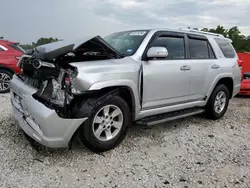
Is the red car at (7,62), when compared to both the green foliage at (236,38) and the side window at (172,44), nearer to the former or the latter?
the side window at (172,44)

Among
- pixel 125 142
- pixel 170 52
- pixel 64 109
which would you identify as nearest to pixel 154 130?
pixel 125 142

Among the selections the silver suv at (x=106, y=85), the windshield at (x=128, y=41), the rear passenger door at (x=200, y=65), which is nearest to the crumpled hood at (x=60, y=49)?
the silver suv at (x=106, y=85)

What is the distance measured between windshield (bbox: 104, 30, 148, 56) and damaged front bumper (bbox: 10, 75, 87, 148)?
4.41 feet

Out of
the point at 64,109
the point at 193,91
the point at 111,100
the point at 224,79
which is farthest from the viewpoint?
the point at 224,79

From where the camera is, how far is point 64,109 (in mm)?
3186

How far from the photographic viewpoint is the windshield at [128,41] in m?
4.01

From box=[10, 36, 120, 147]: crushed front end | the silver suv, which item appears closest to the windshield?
the silver suv

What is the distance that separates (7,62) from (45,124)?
197 inches

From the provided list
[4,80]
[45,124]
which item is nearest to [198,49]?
[45,124]

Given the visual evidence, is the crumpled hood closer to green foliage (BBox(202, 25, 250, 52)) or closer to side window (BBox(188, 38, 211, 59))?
side window (BBox(188, 38, 211, 59))

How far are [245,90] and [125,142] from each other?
5412 mm

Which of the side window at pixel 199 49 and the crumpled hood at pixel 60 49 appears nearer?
the crumpled hood at pixel 60 49

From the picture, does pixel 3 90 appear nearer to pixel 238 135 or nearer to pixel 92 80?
pixel 92 80

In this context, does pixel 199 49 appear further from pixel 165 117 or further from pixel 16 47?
pixel 16 47
